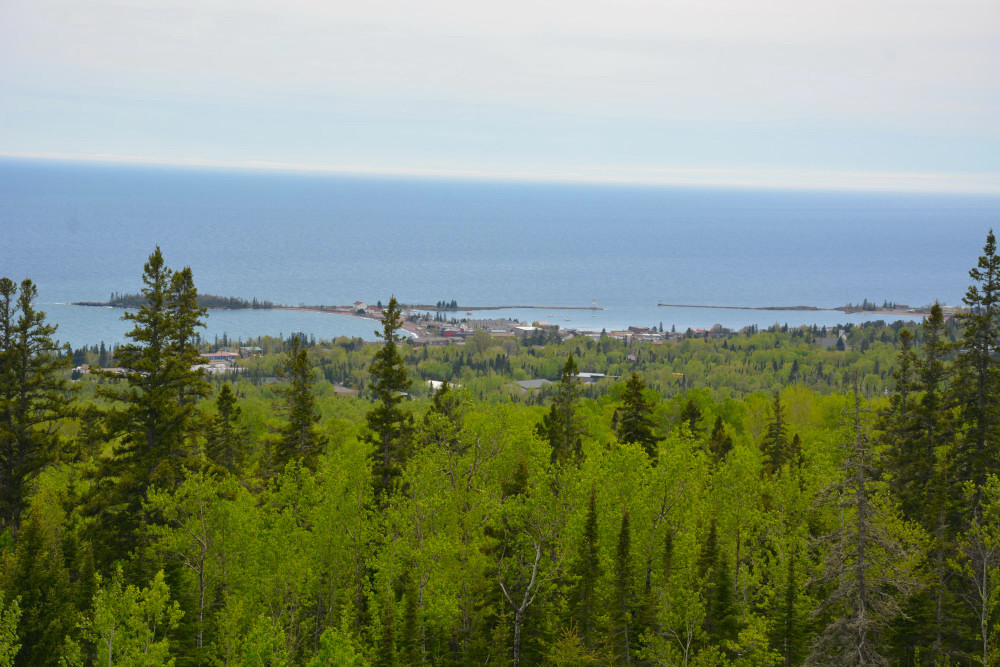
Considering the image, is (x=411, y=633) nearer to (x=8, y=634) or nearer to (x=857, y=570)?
(x=8, y=634)

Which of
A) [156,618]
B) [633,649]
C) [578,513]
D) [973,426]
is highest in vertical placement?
[973,426]

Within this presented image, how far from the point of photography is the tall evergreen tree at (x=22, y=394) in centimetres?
3400

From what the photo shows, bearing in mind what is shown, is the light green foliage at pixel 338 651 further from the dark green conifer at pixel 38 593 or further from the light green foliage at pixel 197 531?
the dark green conifer at pixel 38 593

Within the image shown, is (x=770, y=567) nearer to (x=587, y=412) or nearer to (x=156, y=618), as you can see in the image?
(x=156, y=618)

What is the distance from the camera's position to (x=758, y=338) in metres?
184

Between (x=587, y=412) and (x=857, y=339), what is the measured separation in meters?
132

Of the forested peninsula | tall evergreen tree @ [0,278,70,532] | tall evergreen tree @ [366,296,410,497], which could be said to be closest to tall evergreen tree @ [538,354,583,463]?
tall evergreen tree @ [366,296,410,497]

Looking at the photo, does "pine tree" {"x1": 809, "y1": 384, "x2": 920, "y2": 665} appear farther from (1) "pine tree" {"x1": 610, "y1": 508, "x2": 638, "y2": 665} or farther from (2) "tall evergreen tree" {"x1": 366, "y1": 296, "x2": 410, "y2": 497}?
(2) "tall evergreen tree" {"x1": 366, "y1": 296, "x2": 410, "y2": 497}

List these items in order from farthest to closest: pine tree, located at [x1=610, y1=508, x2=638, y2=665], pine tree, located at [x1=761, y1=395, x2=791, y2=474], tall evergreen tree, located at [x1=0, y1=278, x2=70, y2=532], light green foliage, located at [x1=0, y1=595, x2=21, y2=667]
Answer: pine tree, located at [x1=761, y1=395, x2=791, y2=474], tall evergreen tree, located at [x1=0, y1=278, x2=70, y2=532], pine tree, located at [x1=610, y1=508, x2=638, y2=665], light green foliage, located at [x1=0, y1=595, x2=21, y2=667]

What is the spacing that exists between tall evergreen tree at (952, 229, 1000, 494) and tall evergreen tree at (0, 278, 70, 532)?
1345 inches

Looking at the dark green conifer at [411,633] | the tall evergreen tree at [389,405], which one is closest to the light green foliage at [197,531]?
the dark green conifer at [411,633]

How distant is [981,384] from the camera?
116 ft

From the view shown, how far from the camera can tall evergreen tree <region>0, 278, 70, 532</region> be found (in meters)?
34.0

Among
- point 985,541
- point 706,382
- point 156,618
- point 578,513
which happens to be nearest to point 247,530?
point 156,618
